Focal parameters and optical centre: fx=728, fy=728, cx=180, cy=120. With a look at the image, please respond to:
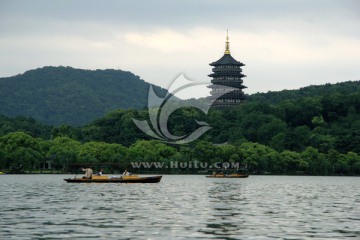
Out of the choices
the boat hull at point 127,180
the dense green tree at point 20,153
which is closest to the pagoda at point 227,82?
the dense green tree at point 20,153

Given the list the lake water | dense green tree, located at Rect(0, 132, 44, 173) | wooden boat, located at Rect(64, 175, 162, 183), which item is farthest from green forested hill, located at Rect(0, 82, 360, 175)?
the lake water

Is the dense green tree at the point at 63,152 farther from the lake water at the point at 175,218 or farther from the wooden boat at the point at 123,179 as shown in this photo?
the lake water at the point at 175,218

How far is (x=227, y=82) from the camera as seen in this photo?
171 meters

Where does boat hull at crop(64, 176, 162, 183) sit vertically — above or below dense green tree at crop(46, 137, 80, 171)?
below

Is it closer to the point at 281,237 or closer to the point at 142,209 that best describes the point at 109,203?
the point at 142,209

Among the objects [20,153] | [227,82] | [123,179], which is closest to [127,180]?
[123,179]

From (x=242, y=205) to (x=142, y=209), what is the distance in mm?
6748

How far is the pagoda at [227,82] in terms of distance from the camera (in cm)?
17062

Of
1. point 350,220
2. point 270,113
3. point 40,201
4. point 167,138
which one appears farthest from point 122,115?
point 350,220

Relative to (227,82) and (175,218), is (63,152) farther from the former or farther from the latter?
(175,218)

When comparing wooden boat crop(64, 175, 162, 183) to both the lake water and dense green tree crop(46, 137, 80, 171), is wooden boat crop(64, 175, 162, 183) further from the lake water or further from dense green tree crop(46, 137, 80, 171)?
dense green tree crop(46, 137, 80, 171)

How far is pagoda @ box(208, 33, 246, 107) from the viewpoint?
171 metres

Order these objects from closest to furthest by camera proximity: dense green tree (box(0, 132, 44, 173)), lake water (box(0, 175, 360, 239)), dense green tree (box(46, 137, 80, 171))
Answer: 1. lake water (box(0, 175, 360, 239))
2. dense green tree (box(0, 132, 44, 173))
3. dense green tree (box(46, 137, 80, 171))

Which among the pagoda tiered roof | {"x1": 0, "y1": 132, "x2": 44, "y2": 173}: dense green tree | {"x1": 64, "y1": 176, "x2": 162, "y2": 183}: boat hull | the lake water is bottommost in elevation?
the lake water
